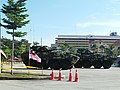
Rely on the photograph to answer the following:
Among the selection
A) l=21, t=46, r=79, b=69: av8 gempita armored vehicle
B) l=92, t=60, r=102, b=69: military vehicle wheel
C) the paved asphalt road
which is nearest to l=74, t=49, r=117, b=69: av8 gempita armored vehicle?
l=92, t=60, r=102, b=69: military vehicle wheel

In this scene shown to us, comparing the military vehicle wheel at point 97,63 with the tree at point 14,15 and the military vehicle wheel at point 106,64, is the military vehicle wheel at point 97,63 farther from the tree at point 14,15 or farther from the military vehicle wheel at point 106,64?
the tree at point 14,15

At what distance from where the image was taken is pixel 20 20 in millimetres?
46594

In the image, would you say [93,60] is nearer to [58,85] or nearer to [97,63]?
[97,63]

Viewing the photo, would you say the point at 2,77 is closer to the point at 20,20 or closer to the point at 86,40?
the point at 20,20

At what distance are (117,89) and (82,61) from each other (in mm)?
26657

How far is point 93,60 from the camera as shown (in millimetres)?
42750

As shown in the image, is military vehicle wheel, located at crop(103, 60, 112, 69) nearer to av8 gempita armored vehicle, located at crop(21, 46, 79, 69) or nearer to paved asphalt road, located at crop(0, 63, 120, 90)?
av8 gempita armored vehicle, located at crop(21, 46, 79, 69)

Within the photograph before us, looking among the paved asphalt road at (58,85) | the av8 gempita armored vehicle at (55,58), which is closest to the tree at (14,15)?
the av8 gempita armored vehicle at (55,58)

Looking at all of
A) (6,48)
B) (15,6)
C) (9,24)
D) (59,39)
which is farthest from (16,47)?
(59,39)

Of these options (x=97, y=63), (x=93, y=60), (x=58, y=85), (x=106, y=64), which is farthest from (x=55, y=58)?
(x=58, y=85)

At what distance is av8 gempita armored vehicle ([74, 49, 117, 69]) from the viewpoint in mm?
42344

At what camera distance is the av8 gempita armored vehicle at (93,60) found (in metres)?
42.3

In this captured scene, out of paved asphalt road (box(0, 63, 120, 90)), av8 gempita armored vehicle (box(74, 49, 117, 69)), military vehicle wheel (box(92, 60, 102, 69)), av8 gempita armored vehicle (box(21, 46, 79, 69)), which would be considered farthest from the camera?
military vehicle wheel (box(92, 60, 102, 69))

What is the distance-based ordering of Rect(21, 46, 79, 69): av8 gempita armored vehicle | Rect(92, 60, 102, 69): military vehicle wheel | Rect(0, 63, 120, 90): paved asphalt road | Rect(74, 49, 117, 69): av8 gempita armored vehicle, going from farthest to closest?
Rect(92, 60, 102, 69): military vehicle wheel, Rect(74, 49, 117, 69): av8 gempita armored vehicle, Rect(21, 46, 79, 69): av8 gempita armored vehicle, Rect(0, 63, 120, 90): paved asphalt road
